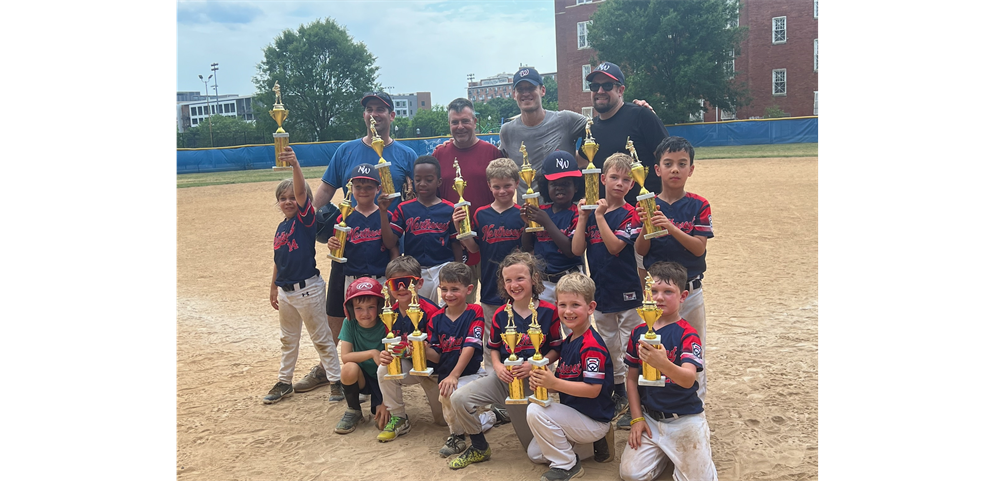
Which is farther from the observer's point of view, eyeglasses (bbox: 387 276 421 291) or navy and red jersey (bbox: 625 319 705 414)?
eyeglasses (bbox: 387 276 421 291)

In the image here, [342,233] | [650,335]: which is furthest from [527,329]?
[342,233]

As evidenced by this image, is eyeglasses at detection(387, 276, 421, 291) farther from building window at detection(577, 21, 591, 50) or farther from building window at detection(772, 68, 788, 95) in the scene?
building window at detection(577, 21, 591, 50)

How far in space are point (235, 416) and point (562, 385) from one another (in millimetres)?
3086

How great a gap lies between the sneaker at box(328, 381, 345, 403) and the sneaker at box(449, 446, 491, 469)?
1665 mm

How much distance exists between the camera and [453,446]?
15.2 ft

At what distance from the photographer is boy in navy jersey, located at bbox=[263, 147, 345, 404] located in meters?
5.58

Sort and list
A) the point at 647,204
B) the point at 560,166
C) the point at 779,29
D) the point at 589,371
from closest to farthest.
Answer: the point at 589,371
the point at 647,204
the point at 560,166
the point at 779,29

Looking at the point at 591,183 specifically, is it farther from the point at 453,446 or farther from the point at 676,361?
the point at 453,446

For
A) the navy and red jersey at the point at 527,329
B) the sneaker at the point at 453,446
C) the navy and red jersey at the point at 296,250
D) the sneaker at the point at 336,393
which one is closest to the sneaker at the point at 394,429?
the sneaker at the point at 453,446

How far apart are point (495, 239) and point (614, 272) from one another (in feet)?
3.27

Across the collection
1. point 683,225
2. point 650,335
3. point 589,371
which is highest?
point 683,225

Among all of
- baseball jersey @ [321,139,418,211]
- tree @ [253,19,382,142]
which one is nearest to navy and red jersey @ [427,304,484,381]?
baseball jersey @ [321,139,418,211]

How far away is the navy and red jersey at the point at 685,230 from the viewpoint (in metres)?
4.59

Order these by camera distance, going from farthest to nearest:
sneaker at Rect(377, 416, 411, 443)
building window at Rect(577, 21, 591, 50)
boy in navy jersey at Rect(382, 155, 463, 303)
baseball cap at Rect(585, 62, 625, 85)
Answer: building window at Rect(577, 21, 591, 50) → baseball cap at Rect(585, 62, 625, 85) → boy in navy jersey at Rect(382, 155, 463, 303) → sneaker at Rect(377, 416, 411, 443)
